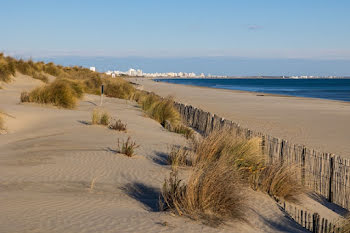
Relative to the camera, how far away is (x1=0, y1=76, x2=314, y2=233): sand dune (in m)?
5.64

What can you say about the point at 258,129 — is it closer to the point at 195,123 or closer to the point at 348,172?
the point at 195,123

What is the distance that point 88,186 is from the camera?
7.75m

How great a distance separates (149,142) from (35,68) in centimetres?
2852

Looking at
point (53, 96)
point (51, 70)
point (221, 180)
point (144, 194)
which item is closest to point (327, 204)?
point (221, 180)

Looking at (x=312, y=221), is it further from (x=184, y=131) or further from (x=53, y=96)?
(x=53, y=96)

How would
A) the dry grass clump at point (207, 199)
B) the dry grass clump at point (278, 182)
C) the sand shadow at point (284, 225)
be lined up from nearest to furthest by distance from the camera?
1. the dry grass clump at point (207, 199)
2. the sand shadow at point (284, 225)
3. the dry grass clump at point (278, 182)

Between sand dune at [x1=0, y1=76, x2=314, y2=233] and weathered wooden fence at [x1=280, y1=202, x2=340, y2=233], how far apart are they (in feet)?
0.63

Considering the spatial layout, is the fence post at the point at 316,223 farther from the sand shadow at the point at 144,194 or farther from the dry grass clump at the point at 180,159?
the dry grass clump at the point at 180,159

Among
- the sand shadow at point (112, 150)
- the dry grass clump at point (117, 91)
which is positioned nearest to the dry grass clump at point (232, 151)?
the sand shadow at point (112, 150)

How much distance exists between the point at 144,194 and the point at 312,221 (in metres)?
2.58

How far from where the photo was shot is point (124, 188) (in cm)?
772

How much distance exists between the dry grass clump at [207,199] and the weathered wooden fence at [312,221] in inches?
39.7

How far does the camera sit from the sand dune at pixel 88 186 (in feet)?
18.5

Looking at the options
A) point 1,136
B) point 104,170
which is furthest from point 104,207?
point 1,136
